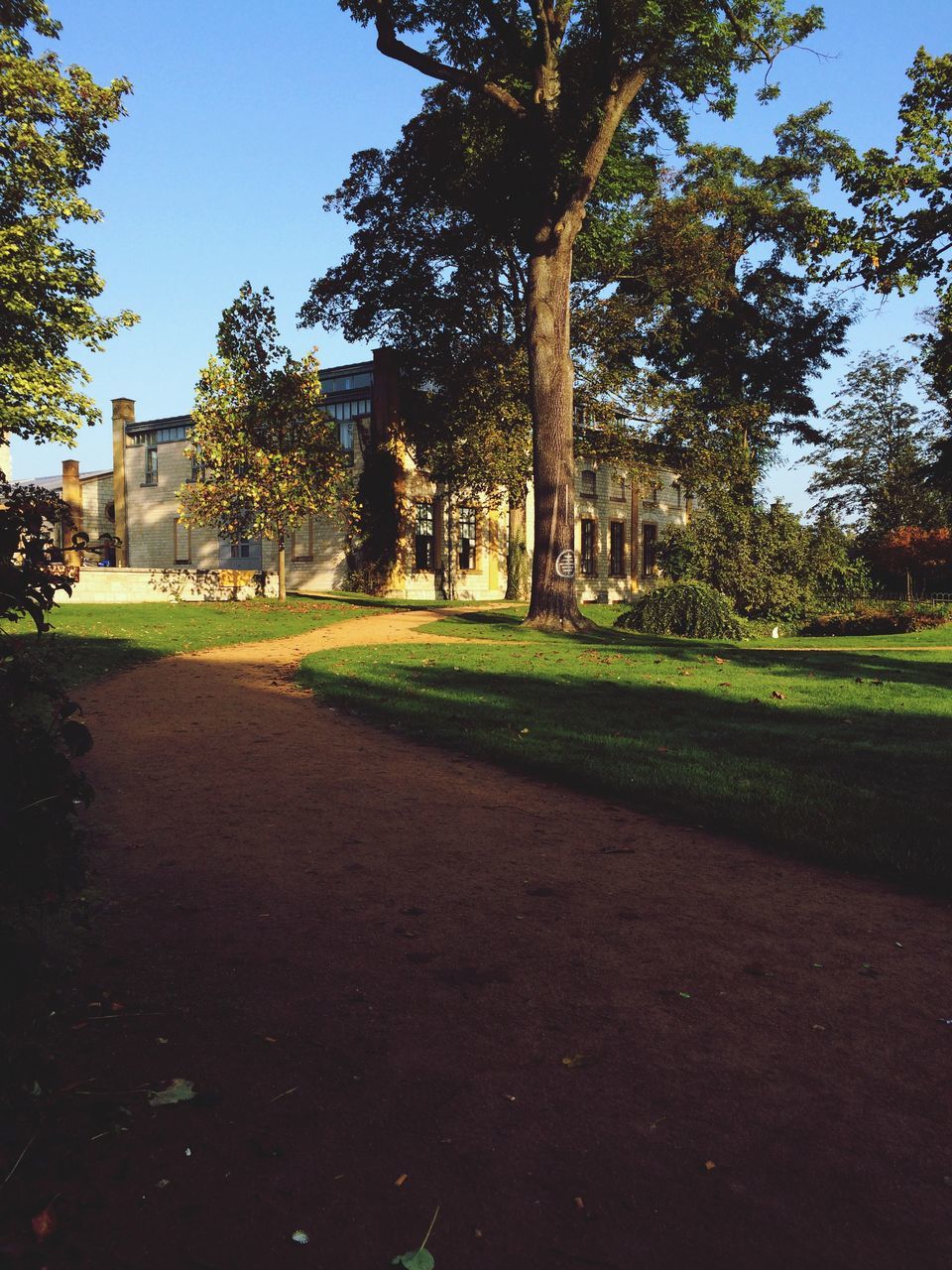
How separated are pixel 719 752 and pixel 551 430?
1185 centimetres

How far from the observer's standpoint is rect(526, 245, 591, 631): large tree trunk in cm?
1756

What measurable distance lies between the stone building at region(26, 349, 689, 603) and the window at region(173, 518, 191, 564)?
0.04 m

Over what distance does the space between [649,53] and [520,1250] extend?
20.5 m

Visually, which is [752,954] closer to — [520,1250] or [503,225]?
[520,1250]

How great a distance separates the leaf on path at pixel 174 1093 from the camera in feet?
7.77

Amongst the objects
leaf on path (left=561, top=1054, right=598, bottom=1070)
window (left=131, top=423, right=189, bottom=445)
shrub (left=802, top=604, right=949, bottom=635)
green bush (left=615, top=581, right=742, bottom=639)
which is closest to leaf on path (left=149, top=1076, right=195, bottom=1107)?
leaf on path (left=561, top=1054, right=598, bottom=1070)

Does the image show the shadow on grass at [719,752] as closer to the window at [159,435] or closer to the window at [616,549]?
the window at [159,435]

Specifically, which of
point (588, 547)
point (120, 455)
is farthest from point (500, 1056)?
point (120, 455)

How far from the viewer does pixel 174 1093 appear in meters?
2.41

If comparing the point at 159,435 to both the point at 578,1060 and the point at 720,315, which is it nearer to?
the point at 720,315

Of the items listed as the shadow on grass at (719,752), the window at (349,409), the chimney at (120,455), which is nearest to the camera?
the shadow on grass at (719,752)

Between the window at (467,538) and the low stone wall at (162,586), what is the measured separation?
7626 millimetres

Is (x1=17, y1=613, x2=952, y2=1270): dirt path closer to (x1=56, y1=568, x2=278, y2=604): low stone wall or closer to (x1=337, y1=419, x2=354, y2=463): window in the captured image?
(x1=56, y1=568, x2=278, y2=604): low stone wall

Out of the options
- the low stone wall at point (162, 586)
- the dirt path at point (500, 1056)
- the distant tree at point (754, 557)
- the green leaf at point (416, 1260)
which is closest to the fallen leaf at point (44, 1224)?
the dirt path at point (500, 1056)
